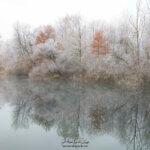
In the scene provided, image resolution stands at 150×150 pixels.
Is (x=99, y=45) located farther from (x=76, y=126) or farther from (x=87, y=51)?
(x=76, y=126)

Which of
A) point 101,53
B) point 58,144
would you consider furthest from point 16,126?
point 101,53

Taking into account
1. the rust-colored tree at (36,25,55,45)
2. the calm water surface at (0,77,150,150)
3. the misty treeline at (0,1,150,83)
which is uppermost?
the rust-colored tree at (36,25,55,45)

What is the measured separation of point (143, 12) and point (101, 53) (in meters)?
8.70

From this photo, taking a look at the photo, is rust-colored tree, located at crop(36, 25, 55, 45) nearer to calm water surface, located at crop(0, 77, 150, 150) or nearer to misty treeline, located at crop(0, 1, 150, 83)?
misty treeline, located at crop(0, 1, 150, 83)

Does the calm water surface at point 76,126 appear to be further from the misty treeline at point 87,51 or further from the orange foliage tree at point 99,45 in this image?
the orange foliage tree at point 99,45

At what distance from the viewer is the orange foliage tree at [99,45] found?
2444 centimetres

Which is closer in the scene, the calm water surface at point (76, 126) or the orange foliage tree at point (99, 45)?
the calm water surface at point (76, 126)

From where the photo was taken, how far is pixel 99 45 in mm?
24984

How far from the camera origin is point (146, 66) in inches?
637

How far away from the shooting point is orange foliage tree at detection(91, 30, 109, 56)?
2444 cm

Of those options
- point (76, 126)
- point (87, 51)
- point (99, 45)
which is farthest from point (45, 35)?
point (76, 126)

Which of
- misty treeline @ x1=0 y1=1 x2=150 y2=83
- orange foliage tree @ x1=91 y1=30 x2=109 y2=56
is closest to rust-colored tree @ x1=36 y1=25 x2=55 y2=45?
misty treeline @ x1=0 y1=1 x2=150 y2=83

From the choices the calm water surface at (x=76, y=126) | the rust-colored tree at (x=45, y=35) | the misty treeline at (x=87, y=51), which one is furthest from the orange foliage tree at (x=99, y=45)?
the calm water surface at (x=76, y=126)

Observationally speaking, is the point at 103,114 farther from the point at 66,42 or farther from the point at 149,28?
the point at 66,42
